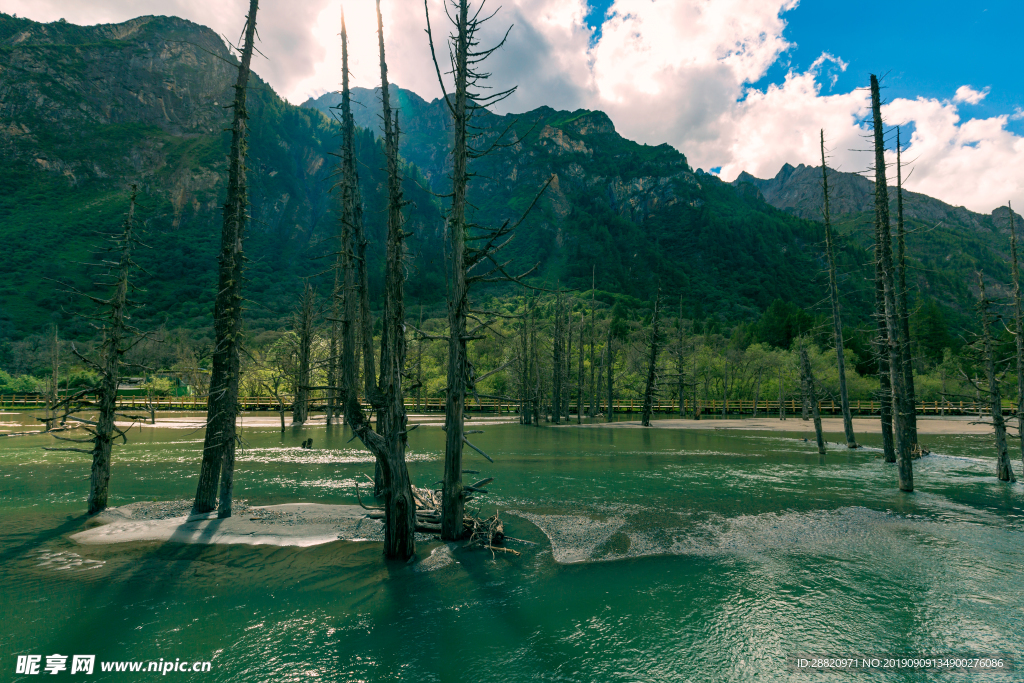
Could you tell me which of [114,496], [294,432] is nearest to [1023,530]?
[114,496]

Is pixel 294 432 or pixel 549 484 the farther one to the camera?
pixel 294 432

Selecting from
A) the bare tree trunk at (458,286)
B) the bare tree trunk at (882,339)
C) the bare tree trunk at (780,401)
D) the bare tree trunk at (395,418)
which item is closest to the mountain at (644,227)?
the bare tree trunk at (780,401)

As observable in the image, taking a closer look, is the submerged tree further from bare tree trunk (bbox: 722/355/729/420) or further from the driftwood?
bare tree trunk (bbox: 722/355/729/420)

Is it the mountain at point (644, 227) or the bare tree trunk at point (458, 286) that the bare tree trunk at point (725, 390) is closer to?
the mountain at point (644, 227)

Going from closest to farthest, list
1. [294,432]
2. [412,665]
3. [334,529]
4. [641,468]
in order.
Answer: [412,665] → [334,529] → [641,468] → [294,432]

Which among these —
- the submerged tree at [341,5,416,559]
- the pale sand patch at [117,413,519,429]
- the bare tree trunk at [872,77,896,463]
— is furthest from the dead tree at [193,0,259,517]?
the pale sand patch at [117,413,519,429]

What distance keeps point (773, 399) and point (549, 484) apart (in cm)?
5196

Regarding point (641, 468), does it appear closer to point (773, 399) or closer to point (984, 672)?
point (984, 672)

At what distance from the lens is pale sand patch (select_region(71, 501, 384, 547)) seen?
913 centimetres

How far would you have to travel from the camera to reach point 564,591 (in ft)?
23.7

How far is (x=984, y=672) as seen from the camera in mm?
5145

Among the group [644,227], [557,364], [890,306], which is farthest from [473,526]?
[644,227]

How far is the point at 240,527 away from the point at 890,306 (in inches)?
727

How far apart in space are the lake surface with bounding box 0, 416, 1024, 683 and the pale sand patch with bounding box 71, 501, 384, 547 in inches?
17.3
